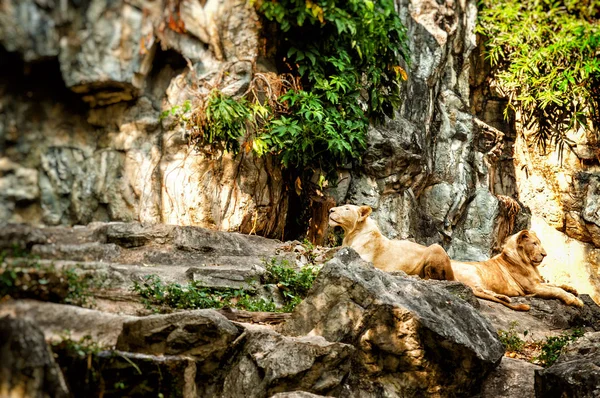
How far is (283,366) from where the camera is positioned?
4109mm

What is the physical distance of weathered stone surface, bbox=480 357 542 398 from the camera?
17.4 ft

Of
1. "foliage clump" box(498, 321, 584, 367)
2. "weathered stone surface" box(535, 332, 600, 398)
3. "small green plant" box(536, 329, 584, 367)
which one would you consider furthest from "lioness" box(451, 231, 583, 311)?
"weathered stone surface" box(535, 332, 600, 398)

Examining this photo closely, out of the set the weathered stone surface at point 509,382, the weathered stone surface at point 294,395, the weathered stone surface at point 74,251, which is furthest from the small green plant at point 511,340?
the weathered stone surface at point 74,251

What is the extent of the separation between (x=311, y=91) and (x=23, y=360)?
7.17m

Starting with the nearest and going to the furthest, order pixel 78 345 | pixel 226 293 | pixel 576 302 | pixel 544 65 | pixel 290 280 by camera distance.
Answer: pixel 78 345
pixel 226 293
pixel 290 280
pixel 576 302
pixel 544 65

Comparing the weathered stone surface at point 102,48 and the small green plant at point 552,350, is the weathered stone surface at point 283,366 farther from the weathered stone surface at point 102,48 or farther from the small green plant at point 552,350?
the small green plant at point 552,350

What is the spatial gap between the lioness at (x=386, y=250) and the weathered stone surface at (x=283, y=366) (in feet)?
13.4

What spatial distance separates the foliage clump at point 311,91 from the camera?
27.3 ft

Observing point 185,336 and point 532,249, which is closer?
point 185,336

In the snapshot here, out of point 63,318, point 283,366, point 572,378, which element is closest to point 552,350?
point 572,378

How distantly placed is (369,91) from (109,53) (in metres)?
7.94

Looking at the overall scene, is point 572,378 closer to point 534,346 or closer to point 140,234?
point 534,346

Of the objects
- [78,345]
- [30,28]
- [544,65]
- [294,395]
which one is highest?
[544,65]

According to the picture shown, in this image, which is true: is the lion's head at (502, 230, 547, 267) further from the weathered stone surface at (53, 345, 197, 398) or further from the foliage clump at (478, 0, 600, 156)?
the weathered stone surface at (53, 345, 197, 398)
